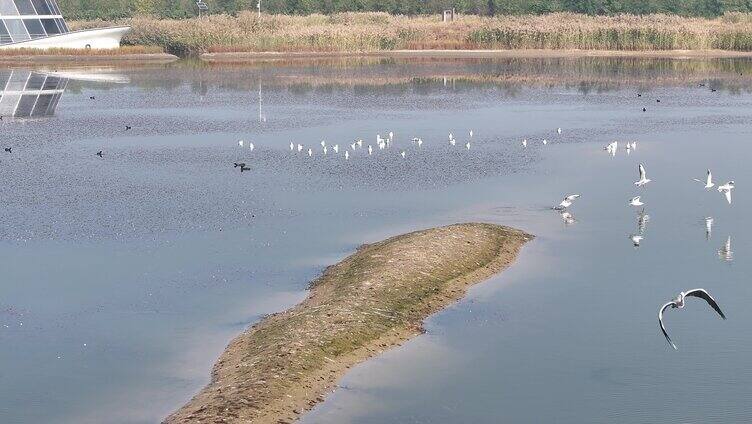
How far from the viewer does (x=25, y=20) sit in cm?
7456

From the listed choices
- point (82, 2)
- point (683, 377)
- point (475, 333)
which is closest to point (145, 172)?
point (475, 333)

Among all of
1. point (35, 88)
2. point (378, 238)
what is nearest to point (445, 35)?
point (35, 88)

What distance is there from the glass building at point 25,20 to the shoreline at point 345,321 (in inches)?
2285

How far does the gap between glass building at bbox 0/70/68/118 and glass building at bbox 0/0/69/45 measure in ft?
29.9

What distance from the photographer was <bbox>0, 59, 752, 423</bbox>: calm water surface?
1499cm

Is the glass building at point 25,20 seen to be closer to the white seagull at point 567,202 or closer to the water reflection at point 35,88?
the water reflection at point 35,88

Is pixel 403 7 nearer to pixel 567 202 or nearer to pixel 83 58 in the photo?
pixel 83 58

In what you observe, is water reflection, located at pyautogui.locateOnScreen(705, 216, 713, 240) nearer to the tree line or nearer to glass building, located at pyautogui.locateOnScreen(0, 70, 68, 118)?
glass building, located at pyautogui.locateOnScreen(0, 70, 68, 118)

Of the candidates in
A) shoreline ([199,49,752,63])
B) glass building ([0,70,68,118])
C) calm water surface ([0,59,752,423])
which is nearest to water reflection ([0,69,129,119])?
glass building ([0,70,68,118])

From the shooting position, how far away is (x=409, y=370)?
51.0 ft

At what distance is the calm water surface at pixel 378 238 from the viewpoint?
1499 centimetres

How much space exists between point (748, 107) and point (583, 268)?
28.5 m

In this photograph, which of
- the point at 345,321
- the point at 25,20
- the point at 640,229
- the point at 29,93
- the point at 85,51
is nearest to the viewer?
the point at 345,321

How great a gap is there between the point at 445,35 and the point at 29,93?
35110mm
